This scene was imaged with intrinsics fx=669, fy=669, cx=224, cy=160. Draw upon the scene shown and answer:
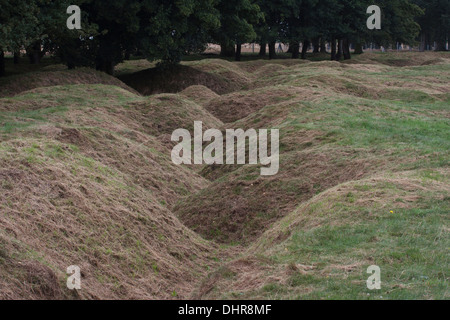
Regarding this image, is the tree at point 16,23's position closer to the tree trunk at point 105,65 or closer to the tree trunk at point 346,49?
the tree trunk at point 105,65

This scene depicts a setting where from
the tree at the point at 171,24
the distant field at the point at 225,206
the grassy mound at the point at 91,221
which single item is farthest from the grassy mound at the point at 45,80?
the grassy mound at the point at 91,221

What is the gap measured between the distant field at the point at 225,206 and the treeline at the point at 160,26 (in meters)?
4.46

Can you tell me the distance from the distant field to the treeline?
4461 millimetres

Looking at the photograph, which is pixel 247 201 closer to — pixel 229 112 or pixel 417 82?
pixel 229 112

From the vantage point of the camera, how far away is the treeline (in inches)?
883

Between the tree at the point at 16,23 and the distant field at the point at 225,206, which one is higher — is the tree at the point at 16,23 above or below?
above

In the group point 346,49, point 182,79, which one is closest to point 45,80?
point 182,79

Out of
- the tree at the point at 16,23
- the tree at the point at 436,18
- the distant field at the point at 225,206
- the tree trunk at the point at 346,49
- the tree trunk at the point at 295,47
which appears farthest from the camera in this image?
the tree at the point at 436,18

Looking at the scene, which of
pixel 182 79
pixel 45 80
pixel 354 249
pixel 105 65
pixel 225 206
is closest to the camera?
pixel 354 249

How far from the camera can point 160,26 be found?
3017 centimetres

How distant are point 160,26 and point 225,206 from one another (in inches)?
773

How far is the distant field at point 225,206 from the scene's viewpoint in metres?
7.11

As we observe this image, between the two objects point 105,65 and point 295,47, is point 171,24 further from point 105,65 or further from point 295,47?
point 295,47
